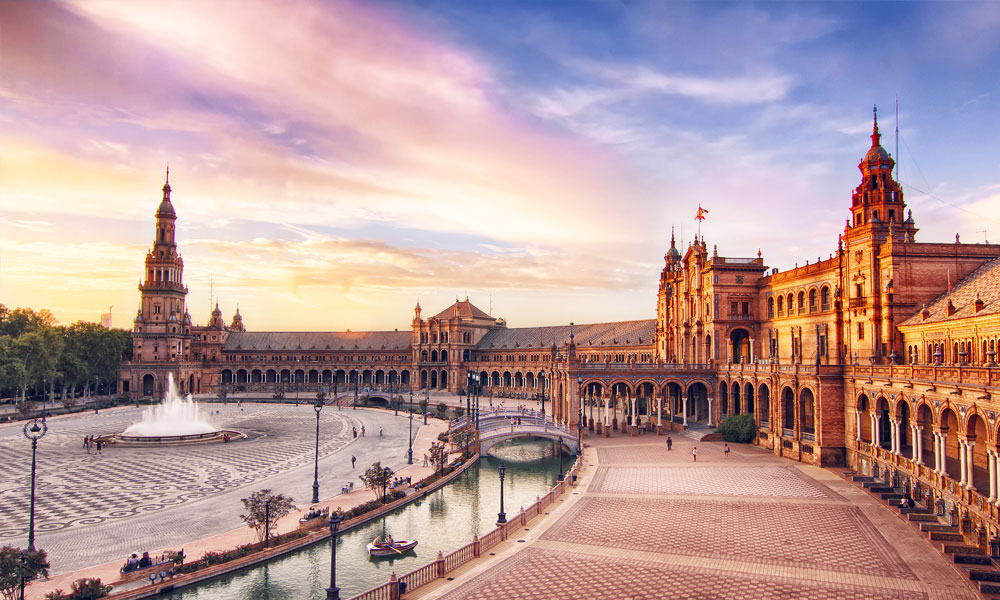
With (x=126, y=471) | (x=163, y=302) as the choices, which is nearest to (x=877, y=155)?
(x=126, y=471)

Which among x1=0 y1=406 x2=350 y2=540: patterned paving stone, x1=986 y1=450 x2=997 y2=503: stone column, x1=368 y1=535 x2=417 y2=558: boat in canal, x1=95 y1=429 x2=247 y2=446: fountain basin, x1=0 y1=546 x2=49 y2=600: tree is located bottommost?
x1=368 y1=535 x2=417 y2=558: boat in canal

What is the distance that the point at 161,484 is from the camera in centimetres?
4991

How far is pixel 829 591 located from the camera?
87.4 ft

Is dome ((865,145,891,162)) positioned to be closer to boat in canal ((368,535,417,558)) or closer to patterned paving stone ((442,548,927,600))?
patterned paving stone ((442,548,927,600))

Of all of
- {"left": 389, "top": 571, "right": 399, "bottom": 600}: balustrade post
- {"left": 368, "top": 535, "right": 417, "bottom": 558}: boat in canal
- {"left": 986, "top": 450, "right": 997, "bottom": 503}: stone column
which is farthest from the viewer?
{"left": 368, "top": 535, "right": 417, "bottom": 558}: boat in canal

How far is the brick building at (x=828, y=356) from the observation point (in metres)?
39.6

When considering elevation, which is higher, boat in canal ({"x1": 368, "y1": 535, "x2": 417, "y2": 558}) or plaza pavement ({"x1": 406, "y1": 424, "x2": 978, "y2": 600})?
plaza pavement ({"x1": 406, "y1": 424, "x2": 978, "y2": 600})

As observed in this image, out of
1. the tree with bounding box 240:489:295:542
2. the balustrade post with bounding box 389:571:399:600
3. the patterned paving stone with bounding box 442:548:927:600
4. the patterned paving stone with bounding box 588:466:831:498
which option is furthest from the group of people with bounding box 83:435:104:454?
the patterned paving stone with bounding box 442:548:927:600

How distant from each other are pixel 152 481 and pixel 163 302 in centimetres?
10188

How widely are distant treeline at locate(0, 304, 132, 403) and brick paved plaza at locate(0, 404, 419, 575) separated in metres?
20.2

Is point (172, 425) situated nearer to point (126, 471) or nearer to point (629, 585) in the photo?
point (126, 471)

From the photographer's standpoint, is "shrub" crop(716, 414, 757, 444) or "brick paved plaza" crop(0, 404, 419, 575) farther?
"shrub" crop(716, 414, 757, 444)

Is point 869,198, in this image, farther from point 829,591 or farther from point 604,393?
point 829,591

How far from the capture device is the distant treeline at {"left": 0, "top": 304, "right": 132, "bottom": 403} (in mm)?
102500
